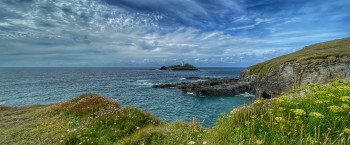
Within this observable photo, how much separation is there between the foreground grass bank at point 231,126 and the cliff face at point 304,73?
26173 mm

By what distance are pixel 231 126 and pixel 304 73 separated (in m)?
39.6

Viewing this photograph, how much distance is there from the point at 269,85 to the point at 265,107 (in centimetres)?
4490

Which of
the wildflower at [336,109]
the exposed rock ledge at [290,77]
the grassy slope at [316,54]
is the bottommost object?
the exposed rock ledge at [290,77]

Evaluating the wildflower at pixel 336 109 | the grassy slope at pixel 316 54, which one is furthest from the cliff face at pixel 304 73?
the wildflower at pixel 336 109

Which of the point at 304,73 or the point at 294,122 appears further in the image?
the point at 304,73

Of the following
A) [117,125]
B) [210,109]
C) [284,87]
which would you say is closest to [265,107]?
[117,125]

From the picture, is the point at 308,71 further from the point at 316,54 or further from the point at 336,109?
the point at 336,109

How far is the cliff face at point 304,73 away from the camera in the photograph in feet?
111

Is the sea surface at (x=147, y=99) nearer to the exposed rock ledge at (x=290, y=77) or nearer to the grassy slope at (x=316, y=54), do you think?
the exposed rock ledge at (x=290, y=77)

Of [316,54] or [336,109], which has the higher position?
[316,54]

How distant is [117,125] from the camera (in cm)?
985

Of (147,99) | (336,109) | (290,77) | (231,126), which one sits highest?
(336,109)

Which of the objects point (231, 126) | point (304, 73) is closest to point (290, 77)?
point (304, 73)

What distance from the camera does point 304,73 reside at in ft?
124
